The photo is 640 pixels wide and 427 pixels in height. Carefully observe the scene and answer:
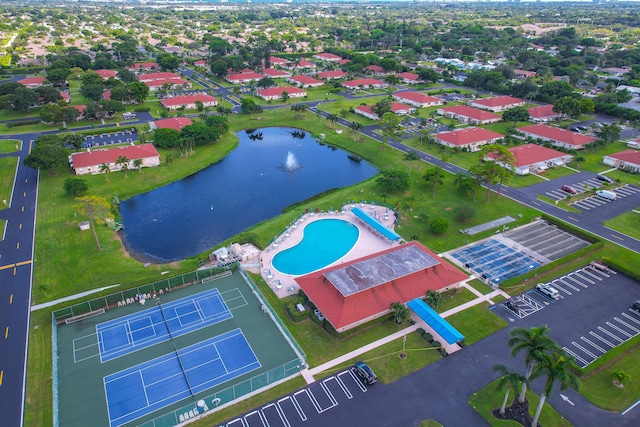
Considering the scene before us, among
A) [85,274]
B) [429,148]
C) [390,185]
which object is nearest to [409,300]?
[390,185]

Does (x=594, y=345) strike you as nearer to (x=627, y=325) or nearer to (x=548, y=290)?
(x=627, y=325)

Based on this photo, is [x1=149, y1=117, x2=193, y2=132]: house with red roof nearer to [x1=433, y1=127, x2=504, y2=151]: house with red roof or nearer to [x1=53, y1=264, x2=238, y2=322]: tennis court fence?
[x1=53, y1=264, x2=238, y2=322]: tennis court fence

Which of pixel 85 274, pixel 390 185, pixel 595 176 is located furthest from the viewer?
pixel 595 176

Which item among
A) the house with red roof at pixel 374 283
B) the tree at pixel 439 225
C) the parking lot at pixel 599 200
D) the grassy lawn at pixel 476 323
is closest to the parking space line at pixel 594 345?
the grassy lawn at pixel 476 323

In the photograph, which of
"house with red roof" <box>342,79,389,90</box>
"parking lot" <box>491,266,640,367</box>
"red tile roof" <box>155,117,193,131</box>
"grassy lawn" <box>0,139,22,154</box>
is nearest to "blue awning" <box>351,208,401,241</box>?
"parking lot" <box>491,266,640,367</box>

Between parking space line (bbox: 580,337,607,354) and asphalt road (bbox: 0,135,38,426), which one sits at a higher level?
parking space line (bbox: 580,337,607,354)

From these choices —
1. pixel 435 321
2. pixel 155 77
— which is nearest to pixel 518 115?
pixel 435 321

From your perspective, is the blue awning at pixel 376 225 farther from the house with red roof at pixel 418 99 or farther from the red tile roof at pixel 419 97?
the red tile roof at pixel 419 97

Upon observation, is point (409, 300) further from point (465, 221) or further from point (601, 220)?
point (601, 220)
